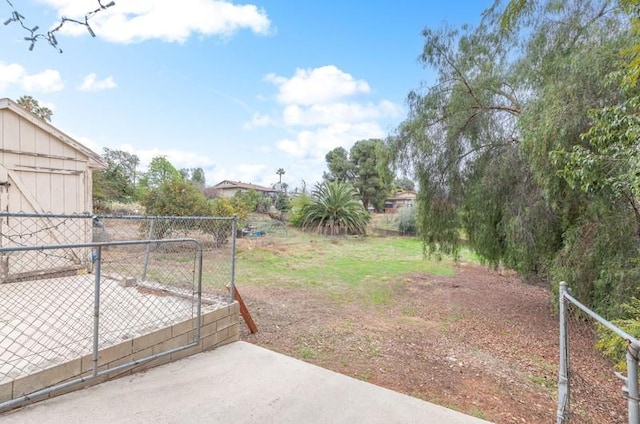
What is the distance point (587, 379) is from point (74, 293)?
6.11 m

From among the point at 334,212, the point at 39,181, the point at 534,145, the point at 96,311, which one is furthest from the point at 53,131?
the point at 334,212

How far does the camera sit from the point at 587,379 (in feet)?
12.3

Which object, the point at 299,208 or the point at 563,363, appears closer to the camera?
the point at 563,363

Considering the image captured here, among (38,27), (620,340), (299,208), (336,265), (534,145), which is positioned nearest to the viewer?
(38,27)

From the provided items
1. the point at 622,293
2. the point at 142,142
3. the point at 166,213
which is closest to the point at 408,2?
the point at 622,293

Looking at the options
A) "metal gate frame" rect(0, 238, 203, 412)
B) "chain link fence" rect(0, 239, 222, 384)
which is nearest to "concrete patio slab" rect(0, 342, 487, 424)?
"metal gate frame" rect(0, 238, 203, 412)

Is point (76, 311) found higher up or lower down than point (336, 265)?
higher up

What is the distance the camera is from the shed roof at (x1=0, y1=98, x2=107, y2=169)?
4.53 m

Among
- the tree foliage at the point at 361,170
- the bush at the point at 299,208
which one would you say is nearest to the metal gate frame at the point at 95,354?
the bush at the point at 299,208

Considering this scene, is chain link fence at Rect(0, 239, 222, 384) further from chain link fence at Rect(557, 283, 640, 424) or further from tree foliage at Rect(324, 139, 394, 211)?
tree foliage at Rect(324, 139, 394, 211)

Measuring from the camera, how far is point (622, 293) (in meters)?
4.20

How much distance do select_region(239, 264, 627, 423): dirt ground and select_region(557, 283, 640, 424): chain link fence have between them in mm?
17

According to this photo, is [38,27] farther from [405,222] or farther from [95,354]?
[405,222]

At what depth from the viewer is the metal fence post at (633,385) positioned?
1279mm
